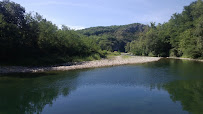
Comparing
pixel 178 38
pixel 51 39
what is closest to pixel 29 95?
pixel 51 39

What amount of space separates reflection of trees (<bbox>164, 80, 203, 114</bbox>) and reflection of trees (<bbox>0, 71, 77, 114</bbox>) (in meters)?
8.73

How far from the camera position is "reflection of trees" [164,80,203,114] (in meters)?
9.61

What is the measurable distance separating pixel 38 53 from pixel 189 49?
37.5m

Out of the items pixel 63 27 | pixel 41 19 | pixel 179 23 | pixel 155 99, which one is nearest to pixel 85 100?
pixel 155 99

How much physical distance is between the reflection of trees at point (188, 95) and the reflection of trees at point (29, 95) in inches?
344

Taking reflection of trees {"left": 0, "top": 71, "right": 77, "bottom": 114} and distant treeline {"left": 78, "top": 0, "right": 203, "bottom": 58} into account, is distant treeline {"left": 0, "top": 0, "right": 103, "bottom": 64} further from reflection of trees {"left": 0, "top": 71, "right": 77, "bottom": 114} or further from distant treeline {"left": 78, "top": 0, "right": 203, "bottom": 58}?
distant treeline {"left": 78, "top": 0, "right": 203, "bottom": 58}

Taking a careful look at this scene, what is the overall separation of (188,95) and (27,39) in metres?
25.9

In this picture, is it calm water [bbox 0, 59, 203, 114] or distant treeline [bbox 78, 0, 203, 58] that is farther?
distant treeline [bbox 78, 0, 203, 58]

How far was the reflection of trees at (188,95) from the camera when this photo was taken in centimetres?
961

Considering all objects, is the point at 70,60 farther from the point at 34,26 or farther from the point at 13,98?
the point at 13,98

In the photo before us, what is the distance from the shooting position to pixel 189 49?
4144 cm

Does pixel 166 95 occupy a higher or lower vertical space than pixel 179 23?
lower

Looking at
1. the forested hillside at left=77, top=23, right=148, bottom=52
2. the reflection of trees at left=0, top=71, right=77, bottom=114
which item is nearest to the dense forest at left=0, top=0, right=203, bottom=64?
the reflection of trees at left=0, top=71, right=77, bottom=114

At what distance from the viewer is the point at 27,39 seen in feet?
90.1
